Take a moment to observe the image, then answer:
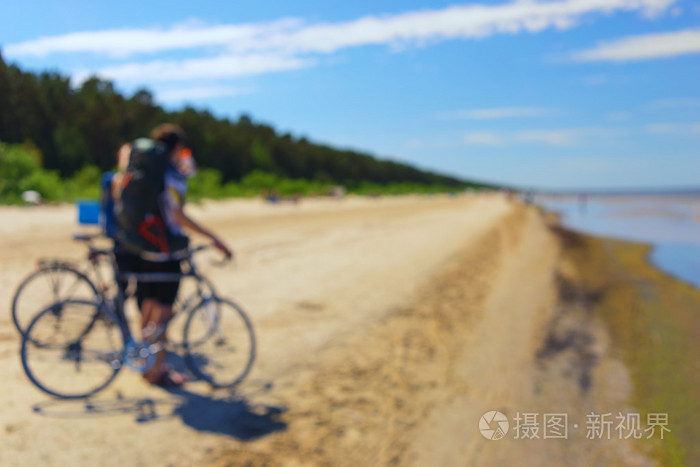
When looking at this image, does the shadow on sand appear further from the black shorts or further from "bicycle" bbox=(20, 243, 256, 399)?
the black shorts

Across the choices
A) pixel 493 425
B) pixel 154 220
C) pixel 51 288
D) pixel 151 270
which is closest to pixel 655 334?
pixel 493 425

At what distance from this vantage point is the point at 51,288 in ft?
14.4

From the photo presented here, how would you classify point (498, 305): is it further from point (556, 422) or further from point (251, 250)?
point (251, 250)

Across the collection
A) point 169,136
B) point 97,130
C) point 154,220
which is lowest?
point 154,220

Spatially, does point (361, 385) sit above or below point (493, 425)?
above

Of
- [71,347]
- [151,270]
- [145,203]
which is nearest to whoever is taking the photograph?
[145,203]

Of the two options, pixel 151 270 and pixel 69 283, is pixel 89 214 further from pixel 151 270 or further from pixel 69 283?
pixel 151 270

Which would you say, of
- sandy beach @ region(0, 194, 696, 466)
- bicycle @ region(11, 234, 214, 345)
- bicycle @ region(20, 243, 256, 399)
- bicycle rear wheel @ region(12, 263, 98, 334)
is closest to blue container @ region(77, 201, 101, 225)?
bicycle @ region(11, 234, 214, 345)

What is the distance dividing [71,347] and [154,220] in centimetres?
124

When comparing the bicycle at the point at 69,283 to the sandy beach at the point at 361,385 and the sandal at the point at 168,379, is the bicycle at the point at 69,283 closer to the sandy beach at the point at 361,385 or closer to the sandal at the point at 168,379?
the sandal at the point at 168,379

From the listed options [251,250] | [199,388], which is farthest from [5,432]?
[251,250]

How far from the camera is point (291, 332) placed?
6309mm

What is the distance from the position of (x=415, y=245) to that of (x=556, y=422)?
1049 centimetres

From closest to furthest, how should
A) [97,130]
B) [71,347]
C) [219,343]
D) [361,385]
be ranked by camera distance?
[71,347] → [219,343] → [361,385] → [97,130]
